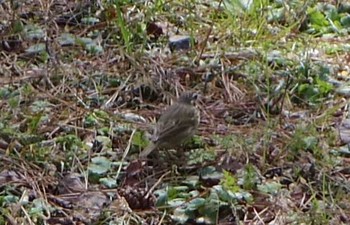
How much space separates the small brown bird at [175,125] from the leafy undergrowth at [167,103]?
2.7 inches

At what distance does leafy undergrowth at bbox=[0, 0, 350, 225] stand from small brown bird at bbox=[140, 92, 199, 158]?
0.07 metres

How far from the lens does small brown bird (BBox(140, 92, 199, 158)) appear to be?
5164 millimetres

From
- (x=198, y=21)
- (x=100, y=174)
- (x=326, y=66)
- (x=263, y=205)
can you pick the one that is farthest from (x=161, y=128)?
(x=198, y=21)

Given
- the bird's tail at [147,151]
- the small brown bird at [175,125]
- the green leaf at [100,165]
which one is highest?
the small brown bird at [175,125]

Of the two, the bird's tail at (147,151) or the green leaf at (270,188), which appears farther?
the bird's tail at (147,151)

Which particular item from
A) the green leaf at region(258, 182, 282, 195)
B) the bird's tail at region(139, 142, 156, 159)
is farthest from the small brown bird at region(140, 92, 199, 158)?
the green leaf at region(258, 182, 282, 195)

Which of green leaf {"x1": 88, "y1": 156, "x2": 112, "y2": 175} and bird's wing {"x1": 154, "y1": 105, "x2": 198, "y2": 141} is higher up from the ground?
bird's wing {"x1": 154, "y1": 105, "x2": 198, "y2": 141}

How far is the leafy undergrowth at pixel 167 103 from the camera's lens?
15.6 ft

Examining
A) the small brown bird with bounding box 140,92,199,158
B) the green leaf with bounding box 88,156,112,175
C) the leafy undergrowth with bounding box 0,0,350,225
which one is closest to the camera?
the leafy undergrowth with bounding box 0,0,350,225

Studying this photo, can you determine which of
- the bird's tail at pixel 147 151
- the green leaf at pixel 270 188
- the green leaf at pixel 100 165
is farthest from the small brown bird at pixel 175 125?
the green leaf at pixel 270 188

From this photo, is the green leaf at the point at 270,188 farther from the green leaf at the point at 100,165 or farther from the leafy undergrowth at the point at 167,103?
the green leaf at the point at 100,165

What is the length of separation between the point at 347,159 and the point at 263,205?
0.65m

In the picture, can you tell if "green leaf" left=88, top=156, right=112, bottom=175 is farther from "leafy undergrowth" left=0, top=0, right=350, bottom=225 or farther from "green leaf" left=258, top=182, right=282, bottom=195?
"green leaf" left=258, top=182, right=282, bottom=195

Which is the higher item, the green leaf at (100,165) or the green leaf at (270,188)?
the green leaf at (270,188)
